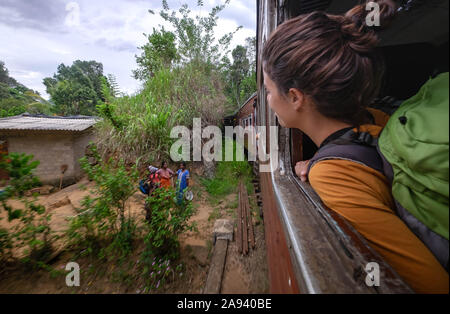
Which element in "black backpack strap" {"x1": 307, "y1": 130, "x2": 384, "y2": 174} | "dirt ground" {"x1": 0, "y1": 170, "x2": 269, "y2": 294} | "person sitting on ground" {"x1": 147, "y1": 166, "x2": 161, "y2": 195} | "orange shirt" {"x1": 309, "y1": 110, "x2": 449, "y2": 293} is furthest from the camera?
"person sitting on ground" {"x1": 147, "y1": 166, "x2": 161, "y2": 195}

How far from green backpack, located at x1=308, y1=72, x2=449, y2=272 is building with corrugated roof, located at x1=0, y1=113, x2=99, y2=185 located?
10056 millimetres

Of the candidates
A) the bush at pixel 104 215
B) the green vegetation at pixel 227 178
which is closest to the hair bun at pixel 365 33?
the bush at pixel 104 215

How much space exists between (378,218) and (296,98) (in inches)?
27.6

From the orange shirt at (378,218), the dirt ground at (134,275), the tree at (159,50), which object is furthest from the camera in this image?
the tree at (159,50)

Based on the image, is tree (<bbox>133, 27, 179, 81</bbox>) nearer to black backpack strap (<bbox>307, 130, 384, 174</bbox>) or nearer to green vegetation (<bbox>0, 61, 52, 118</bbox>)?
black backpack strap (<bbox>307, 130, 384, 174</bbox>)

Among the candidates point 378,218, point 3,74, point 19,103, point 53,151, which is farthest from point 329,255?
point 3,74

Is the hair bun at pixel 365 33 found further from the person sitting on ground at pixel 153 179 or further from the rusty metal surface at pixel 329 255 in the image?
the person sitting on ground at pixel 153 179

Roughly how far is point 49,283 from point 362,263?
14.7 ft

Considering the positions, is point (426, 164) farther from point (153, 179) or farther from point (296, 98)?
point (153, 179)

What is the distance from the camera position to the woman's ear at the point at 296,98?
973 mm

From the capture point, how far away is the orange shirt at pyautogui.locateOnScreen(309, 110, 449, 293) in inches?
21.2

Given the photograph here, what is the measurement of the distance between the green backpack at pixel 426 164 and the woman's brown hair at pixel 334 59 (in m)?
0.28

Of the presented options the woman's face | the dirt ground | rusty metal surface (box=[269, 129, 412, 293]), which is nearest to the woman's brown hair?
the woman's face

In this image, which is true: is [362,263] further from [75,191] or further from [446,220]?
[75,191]
